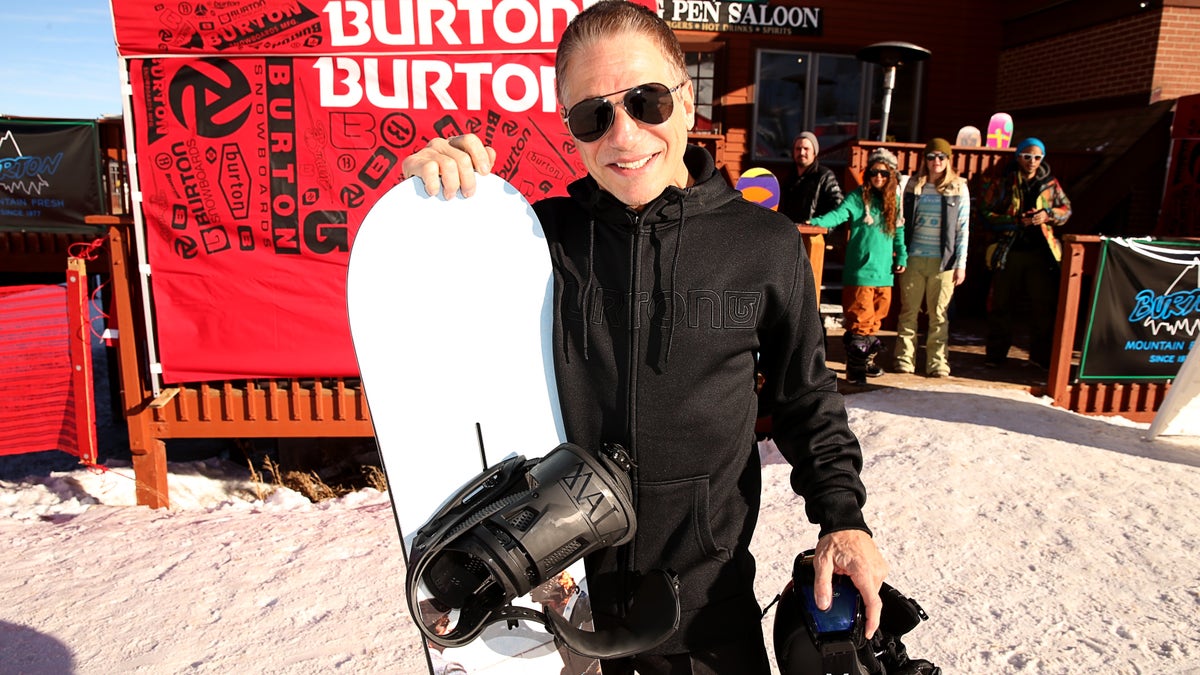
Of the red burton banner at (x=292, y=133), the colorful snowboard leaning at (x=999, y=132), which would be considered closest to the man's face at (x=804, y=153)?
the red burton banner at (x=292, y=133)

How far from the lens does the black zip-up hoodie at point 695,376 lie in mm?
1434

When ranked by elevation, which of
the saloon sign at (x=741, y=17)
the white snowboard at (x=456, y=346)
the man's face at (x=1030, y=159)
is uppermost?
the saloon sign at (x=741, y=17)

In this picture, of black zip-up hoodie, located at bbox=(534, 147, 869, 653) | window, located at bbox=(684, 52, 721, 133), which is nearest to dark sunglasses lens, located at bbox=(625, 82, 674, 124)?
black zip-up hoodie, located at bbox=(534, 147, 869, 653)

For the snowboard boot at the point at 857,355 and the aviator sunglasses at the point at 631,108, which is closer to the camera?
the aviator sunglasses at the point at 631,108

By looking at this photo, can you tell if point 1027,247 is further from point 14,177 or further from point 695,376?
point 14,177

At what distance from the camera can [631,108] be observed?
1372mm

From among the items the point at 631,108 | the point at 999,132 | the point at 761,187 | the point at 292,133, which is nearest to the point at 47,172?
the point at 292,133

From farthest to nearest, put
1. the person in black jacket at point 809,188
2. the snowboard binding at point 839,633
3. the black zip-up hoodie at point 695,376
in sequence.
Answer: the person in black jacket at point 809,188 < the black zip-up hoodie at point 695,376 < the snowboard binding at point 839,633

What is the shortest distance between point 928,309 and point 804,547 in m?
3.39

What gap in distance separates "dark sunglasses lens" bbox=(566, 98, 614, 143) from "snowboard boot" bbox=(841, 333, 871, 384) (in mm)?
4972

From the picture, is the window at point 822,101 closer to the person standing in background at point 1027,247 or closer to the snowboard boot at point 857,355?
the person standing in background at point 1027,247

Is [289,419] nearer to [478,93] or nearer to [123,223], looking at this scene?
[123,223]

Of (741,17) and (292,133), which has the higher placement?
(741,17)

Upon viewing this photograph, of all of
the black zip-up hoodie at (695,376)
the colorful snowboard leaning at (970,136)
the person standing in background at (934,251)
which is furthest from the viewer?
the colorful snowboard leaning at (970,136)
